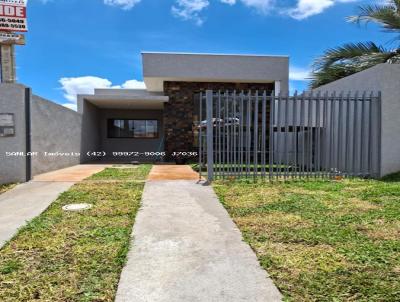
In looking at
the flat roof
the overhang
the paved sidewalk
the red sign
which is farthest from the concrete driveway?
the flat roof

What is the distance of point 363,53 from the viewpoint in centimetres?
1123

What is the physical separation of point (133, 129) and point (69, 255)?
15.8m

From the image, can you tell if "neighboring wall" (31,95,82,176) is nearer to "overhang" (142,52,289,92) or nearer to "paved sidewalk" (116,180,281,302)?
"overhang" (142,52,289,92)

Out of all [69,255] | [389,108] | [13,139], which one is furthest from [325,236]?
[13,139]

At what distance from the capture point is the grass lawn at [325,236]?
301 centimetres

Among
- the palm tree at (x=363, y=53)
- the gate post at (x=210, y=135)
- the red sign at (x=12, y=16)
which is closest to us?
the gate post at (x=210, y=135)

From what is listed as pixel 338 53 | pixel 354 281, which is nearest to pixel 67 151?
pixel 338 53

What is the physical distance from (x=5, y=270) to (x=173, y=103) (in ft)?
41.4

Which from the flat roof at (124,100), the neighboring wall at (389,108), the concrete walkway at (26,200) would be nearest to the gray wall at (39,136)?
the concrete walkway at (26,200)

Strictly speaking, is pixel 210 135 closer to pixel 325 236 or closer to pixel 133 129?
pixel 325 236

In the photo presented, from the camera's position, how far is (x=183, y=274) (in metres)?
3.28

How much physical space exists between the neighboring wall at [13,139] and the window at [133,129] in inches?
419

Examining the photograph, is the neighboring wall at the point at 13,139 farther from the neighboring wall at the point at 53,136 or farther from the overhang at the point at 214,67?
the overhang at the point at 214,67

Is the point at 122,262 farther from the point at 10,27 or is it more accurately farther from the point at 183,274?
the point at 10,27
